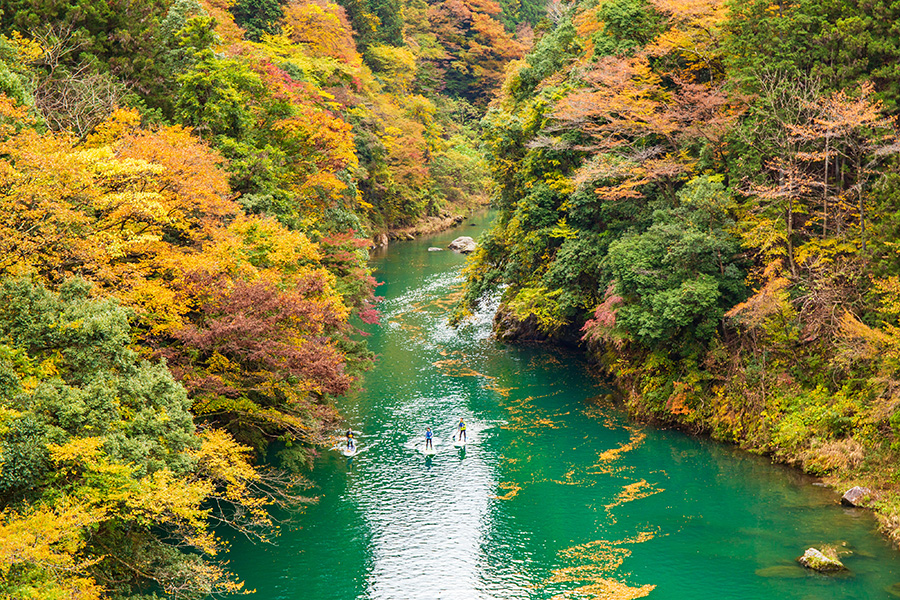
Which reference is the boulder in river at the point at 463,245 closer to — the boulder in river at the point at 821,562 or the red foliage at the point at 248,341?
the red foliage at the point at 248,341

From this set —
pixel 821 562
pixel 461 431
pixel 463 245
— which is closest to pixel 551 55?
pixel 461 431

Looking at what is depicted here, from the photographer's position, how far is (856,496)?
20938 mm

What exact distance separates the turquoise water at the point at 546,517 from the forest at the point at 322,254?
4.32 feet

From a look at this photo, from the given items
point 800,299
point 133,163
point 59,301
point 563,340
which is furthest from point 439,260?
point 59,301

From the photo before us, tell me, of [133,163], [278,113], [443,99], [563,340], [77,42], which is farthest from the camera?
[443,99]

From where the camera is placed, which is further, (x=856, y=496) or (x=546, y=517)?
(x=546, y=517)

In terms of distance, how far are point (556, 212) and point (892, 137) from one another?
49.0ft

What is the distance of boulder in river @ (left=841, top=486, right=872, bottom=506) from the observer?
820 inches

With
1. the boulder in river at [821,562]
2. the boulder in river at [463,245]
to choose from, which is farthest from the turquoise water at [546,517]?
the boulder in river at [463,245]

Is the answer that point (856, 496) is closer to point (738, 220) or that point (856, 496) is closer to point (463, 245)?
point (738, 220)

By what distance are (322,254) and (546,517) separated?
1504 cm

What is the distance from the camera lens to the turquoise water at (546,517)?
60.1 feet

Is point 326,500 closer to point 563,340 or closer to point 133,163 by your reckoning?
point 133,163

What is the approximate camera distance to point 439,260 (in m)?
60.1
